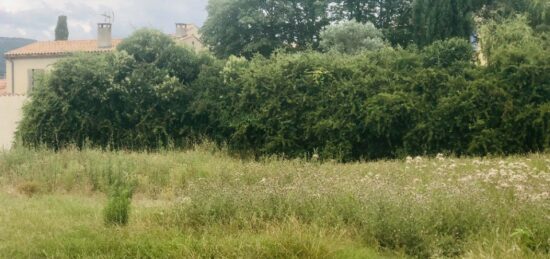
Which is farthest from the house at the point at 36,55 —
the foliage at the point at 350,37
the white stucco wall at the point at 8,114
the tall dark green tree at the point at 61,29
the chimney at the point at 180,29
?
the white stucco wall at the point at 8,114

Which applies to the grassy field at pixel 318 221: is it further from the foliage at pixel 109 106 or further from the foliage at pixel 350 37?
the foliage at pixel 350 37

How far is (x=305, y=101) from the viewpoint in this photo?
1519 cm

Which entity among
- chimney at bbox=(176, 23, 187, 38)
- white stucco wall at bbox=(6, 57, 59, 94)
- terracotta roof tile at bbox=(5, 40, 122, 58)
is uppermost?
chimney at bbox=(176, 23, 187, 38)

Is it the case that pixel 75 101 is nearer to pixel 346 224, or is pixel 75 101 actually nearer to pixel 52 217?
pixel 52 217

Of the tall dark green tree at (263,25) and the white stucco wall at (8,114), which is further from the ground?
the tall dark green tree at (263,25)

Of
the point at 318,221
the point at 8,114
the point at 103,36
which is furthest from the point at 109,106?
the point at 103,36

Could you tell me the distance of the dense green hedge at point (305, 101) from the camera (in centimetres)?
1380

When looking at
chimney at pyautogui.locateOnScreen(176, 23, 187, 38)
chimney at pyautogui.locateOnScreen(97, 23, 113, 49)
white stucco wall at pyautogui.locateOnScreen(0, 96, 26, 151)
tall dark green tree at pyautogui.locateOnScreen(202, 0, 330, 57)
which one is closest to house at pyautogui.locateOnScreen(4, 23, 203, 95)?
chimney at pyautogui.locateOnScreen(97, 23, 113, 49)

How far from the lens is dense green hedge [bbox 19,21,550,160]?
1380 centimetres

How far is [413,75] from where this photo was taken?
48.5 feet

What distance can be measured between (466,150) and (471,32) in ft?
46.5

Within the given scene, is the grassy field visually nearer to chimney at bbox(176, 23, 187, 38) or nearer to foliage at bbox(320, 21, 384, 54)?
foliage at bbox(320, 21, 384, 54)

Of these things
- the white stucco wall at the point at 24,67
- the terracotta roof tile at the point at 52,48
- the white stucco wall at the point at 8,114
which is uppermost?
the terracotta roof tile at the point at 52,48

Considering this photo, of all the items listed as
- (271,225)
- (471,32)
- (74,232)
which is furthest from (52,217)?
(471,32)
